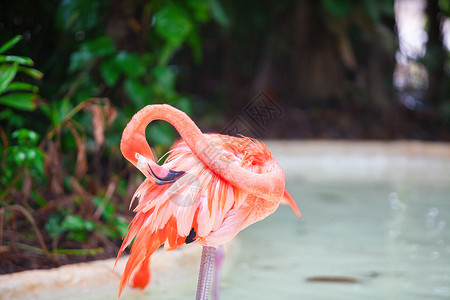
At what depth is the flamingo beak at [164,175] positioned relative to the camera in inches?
59.7

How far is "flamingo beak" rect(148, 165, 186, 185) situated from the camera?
1517 millimetres

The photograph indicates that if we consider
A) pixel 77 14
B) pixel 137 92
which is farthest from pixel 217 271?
pixel 77 14

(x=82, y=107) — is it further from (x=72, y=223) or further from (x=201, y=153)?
(x=201, y=153)

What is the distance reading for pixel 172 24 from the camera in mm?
3350

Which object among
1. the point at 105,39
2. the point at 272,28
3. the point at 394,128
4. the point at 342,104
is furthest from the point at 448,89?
the point at 105,39

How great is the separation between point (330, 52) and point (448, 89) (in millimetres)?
2267

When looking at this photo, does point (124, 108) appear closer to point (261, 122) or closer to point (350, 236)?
point (350, 236)

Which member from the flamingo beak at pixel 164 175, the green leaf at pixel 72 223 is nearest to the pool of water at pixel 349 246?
the green leaf at pixel 72 223

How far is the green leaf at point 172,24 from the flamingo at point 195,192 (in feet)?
6.06

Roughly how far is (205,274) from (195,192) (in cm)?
28

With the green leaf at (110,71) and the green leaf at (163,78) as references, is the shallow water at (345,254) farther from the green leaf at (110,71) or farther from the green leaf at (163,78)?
the green leaf at (110,71)

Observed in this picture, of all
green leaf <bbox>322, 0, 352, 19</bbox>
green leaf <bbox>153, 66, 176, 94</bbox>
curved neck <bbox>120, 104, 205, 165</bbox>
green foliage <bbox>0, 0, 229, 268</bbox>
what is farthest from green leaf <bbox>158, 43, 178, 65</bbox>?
green leaf <bbox>322, 0, 352, 19</bbox>

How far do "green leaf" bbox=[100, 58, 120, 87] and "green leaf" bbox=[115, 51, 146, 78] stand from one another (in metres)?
0.03

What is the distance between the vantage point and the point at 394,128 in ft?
30.1
